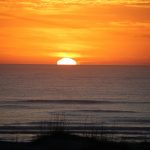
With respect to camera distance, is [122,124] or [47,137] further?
[122,124]

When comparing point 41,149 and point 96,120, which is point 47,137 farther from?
point 96,120

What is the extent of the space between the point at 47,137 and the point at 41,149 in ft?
3.76

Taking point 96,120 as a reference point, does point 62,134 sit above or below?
below

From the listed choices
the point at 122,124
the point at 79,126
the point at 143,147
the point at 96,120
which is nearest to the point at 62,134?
the point at 143,147

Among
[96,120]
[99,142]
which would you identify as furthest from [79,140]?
[96,120]

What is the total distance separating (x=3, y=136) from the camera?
98.5 ft

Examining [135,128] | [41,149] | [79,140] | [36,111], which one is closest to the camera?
[41,149]

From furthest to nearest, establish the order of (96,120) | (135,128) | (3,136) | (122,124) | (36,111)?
1. (36,111)
2. (96,120)
3. (122,124)
4. (135,128)
5. (3,136)

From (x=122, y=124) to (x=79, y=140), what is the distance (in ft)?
79.3

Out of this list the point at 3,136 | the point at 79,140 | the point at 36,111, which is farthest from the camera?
the point at 36,111

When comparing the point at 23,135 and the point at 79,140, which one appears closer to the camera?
the point at 79,140

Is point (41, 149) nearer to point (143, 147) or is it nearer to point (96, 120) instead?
A: point (143, 147)

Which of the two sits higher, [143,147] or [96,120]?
[96,120]

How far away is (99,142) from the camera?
13789 millimetres
